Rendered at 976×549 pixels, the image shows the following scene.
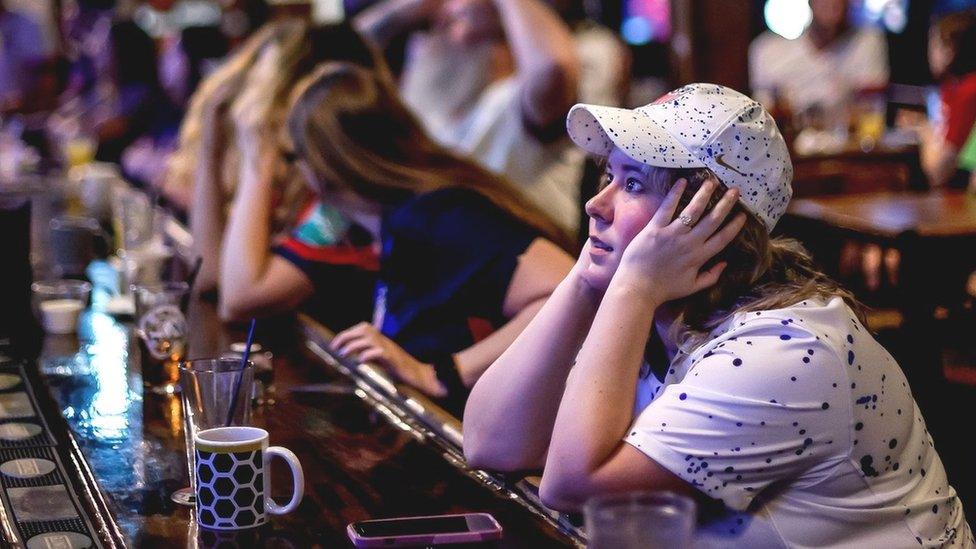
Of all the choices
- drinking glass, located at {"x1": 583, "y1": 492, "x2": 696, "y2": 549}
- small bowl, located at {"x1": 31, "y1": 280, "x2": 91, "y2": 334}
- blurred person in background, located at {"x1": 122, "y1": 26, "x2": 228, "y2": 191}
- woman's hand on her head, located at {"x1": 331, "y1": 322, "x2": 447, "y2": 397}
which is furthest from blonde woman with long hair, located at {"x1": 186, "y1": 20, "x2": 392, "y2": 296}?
blurred person in background, located at {"x1": 122, "y1": 26, "x2": 228, "y2": 191}

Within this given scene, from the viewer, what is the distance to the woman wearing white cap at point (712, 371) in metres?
1.32

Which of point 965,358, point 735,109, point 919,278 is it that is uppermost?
point 735,109

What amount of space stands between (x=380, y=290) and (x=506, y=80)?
206 cm

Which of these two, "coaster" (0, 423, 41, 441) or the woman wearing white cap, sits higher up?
the woman wearing white cap

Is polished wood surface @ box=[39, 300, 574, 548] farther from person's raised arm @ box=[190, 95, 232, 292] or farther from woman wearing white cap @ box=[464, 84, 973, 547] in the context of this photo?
person's raised arm @ box=[190, 95, 232, 292]

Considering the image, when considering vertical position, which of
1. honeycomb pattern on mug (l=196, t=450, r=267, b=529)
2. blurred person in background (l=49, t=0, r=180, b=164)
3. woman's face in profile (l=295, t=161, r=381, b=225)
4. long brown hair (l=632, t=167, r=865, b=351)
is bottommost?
blurred person in background (l=49, t=0, r=180, b=164)

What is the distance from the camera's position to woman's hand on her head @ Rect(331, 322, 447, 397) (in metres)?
2.15

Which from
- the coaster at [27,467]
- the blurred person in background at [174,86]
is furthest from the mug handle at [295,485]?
the blurred person in background at [174,86]

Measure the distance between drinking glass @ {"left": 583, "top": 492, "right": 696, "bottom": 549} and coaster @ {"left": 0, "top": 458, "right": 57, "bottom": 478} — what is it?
3.05 ft

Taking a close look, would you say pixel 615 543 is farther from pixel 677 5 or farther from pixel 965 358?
pixel 677 5

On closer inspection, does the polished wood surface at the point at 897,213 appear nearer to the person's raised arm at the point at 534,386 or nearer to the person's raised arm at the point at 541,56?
the person's raised arm at the point at 541,56

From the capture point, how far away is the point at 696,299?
58.9 inches

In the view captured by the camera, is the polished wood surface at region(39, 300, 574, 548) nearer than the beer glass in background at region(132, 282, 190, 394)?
Yes

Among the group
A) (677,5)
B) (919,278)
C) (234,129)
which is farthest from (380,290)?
(677,5)
